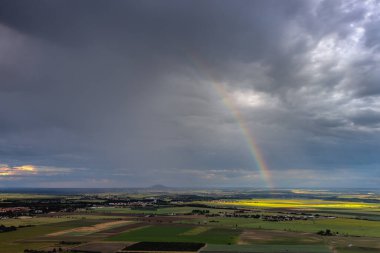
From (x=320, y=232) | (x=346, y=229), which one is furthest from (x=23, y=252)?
(x=346, y=229)

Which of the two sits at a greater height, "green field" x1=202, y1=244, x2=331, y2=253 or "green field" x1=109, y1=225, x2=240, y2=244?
"green field" x1=109, y1=225, x2=240, y2=244

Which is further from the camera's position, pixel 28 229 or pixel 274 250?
pixel 28 229

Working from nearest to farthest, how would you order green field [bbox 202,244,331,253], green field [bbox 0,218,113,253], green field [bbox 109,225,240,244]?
green field [bbox 202,244,331,253] → green field [bbox 0,218,113,253] → green field [bbox 109,225,240,244]

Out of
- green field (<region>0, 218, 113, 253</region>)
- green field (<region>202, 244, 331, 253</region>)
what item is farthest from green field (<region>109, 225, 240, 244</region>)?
green field (<region>0, 218, 113, 253</region>)

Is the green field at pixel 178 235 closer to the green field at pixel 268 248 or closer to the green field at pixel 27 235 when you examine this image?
the green field at pixel 268 248

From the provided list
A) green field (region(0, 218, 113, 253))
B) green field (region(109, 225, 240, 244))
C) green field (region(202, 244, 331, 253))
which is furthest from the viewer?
green field (region(109, 225, 240, 244))

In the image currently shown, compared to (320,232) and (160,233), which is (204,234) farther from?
(320,232)

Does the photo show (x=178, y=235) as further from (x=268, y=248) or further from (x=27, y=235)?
(x=27, y=235)

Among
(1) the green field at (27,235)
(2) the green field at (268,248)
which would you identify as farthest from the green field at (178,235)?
(1) the green field at (27,235)

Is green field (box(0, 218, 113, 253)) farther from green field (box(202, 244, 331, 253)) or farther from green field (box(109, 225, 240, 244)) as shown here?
green field (box(202, 244, 331, 253))
